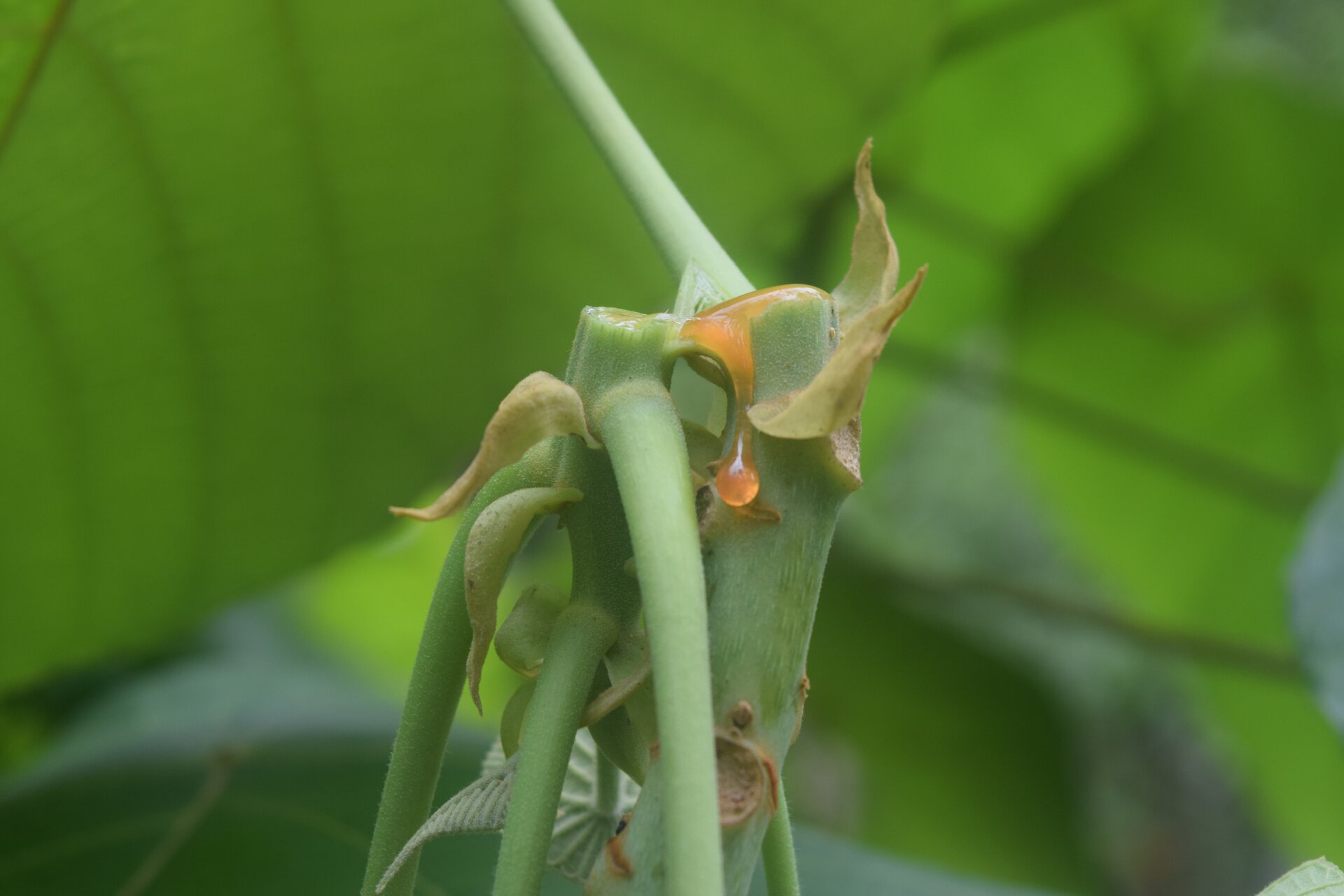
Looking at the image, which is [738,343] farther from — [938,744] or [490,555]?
[938,744]

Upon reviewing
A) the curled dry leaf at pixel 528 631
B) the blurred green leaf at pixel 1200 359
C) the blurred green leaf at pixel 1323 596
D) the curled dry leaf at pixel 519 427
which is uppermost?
the curled dry leaf at pixel 519 427

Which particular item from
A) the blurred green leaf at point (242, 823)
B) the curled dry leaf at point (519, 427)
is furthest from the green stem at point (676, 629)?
the blurred green leaf at point (242, 823)

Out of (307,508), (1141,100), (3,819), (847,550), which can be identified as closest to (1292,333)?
(1141,100)

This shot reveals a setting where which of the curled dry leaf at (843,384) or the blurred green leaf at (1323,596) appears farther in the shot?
the blurred green leaf at (1323,596)

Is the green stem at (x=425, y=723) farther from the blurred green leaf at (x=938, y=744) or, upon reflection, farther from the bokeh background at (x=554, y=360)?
the blurred green leaf at (x=938, y=744)

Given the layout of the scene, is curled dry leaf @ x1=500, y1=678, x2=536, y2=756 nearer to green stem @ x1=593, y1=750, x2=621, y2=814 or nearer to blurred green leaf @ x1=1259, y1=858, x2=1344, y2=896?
green stem @ x1=593, y1=750, x2=621, y2=814

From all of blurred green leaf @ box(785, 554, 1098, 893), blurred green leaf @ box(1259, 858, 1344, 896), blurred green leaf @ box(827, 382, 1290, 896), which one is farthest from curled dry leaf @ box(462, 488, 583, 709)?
blurred green leaf @ box(785, 554, 1098, 893)

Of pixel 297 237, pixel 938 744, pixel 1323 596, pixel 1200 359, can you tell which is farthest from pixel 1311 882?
pixel 938 744
